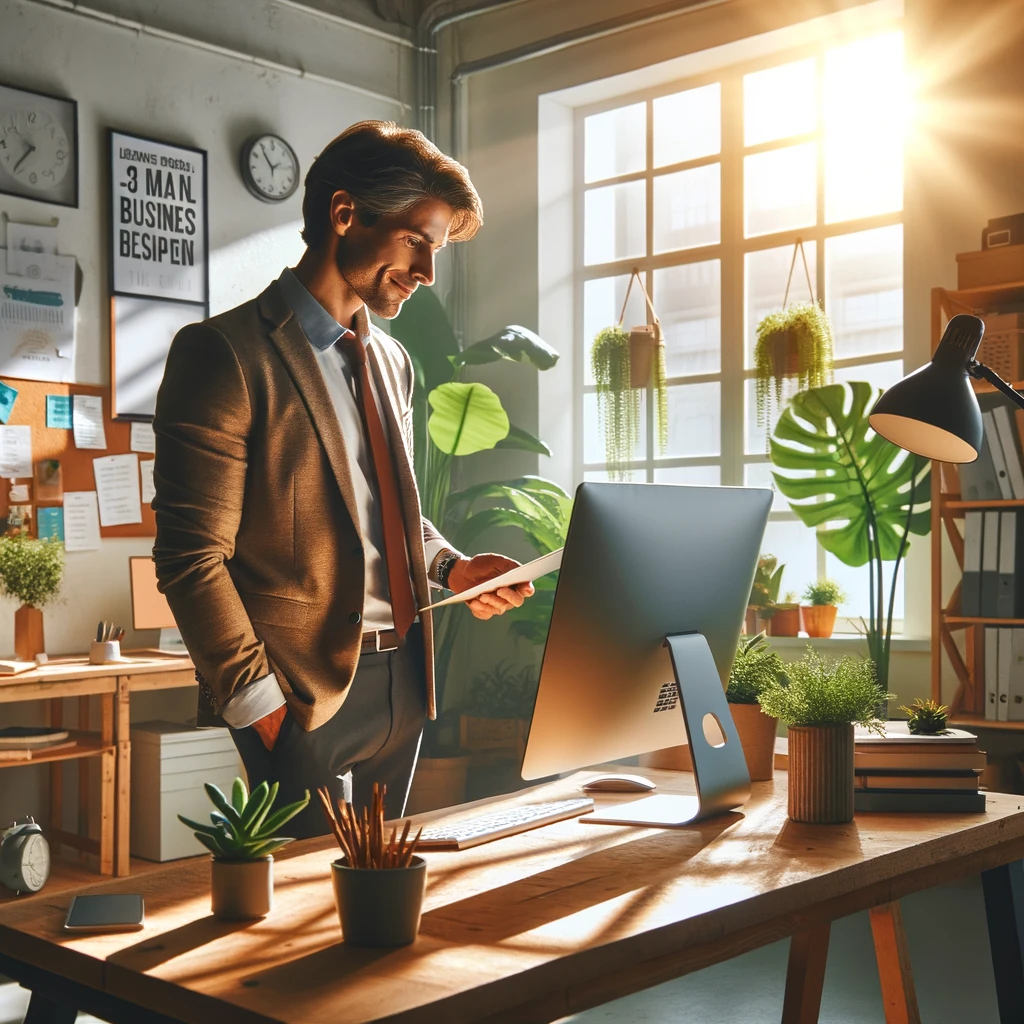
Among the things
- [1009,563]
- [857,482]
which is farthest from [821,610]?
[1009,563]

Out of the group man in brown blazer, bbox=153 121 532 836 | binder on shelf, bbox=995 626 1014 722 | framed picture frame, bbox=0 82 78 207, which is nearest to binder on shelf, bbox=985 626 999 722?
binder on shelf, bbox=995 626 1014 722

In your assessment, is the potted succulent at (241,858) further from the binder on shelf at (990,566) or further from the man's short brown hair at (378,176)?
the binder on shelf at (990,566)

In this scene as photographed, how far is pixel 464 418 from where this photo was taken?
475cm

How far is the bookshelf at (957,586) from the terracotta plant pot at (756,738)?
1976 mm

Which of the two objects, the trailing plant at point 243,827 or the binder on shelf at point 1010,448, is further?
the binder on shelf at point 1010,448

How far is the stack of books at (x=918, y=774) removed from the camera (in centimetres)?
176

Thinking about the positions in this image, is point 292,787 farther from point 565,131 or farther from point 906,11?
point 565,131

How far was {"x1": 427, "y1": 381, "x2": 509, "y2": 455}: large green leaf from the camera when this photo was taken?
470 centimetres

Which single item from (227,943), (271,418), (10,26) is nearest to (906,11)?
(10,26)

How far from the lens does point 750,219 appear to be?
16.9 feet

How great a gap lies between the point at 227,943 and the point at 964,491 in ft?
10.6

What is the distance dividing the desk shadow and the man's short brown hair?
997 mm

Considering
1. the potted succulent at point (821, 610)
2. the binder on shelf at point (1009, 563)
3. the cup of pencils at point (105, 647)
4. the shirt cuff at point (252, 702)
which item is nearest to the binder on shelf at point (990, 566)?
the binder on shelf at point (1009, 563)

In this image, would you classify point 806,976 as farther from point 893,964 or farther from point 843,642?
point 843,642
